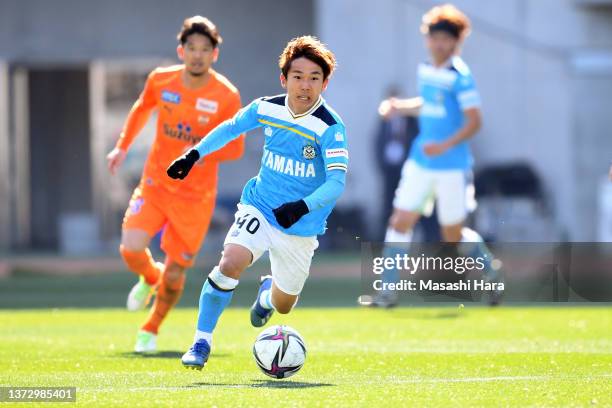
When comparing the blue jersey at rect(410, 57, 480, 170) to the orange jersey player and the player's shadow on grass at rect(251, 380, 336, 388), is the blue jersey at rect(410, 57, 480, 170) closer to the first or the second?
the orange jersey player

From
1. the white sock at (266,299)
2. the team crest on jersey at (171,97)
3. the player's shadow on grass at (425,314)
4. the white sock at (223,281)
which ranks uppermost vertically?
the team crest on jersey at (171,97)

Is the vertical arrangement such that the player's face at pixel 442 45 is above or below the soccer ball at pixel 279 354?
above

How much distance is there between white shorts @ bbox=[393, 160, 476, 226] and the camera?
42.8 feet

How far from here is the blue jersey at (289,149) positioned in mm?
8141

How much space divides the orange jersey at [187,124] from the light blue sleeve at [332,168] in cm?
186

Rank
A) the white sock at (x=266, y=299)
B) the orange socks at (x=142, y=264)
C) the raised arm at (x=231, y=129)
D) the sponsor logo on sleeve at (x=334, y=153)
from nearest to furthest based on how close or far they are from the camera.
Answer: the sponsor logo on sleeve at (x=334, y=153) < the raised arm at (x=231, y=129) < the white sock at (x=266, y=299) < the orange socks at (x=142, y=264)

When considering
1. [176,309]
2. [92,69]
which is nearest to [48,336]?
[176,309]

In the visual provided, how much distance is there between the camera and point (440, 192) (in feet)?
42.8

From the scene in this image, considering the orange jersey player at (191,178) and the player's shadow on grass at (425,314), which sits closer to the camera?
the orange jersey player at (191,178)

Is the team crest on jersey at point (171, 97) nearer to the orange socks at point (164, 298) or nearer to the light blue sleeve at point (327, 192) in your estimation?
the orange socks at point (164, 298)

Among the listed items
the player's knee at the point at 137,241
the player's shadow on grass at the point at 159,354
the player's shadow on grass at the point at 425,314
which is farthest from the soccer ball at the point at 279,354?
the player's shadow on grass at the point at 425,314

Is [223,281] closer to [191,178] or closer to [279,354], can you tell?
[279,354]

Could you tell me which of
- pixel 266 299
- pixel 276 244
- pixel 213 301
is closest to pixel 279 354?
pixel 213 301

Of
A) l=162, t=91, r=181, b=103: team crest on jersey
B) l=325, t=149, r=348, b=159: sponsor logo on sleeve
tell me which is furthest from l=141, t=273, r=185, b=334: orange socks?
l=325, t=149, r=348, b=159: sponsor logo on sleeve
